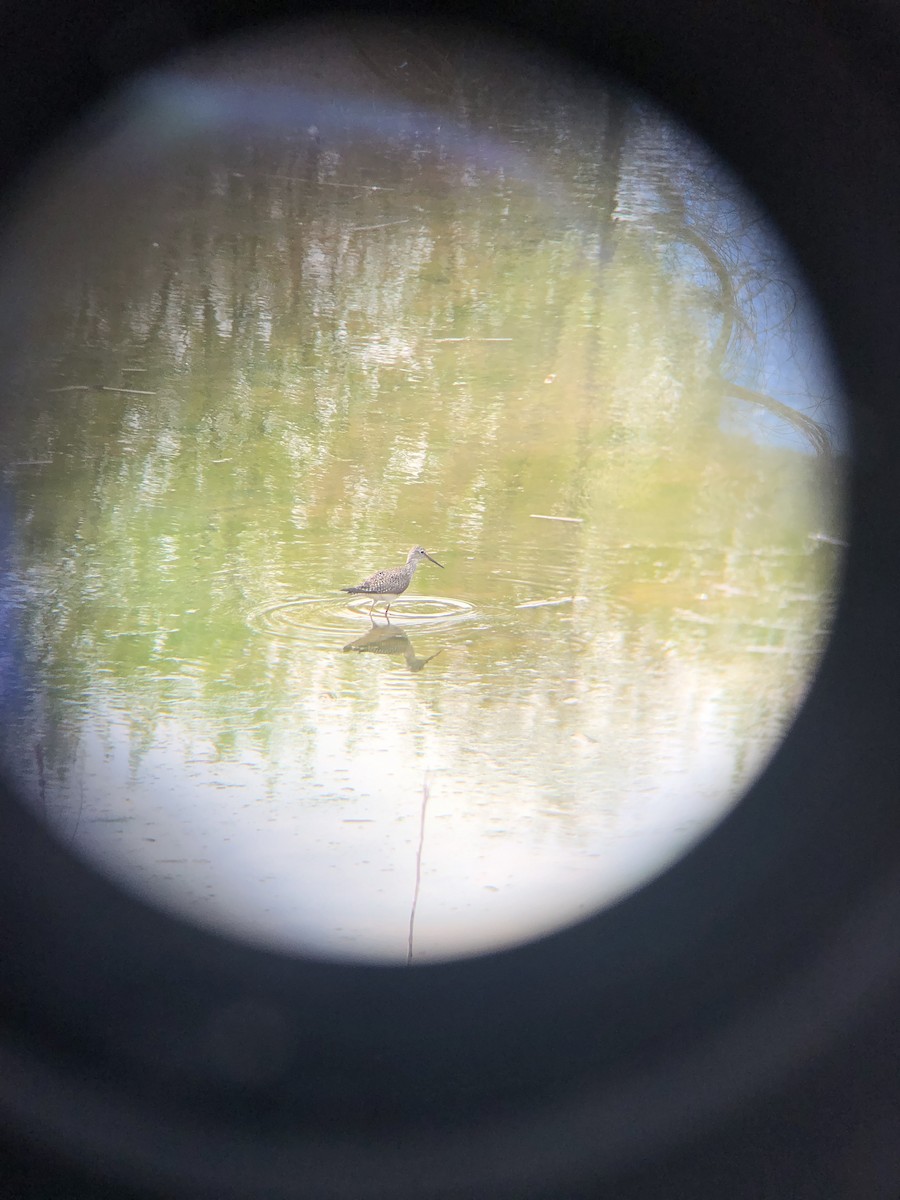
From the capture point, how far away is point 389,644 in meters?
1.47

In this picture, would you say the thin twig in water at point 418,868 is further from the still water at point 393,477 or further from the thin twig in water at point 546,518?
the thin twig in water at point 546,518

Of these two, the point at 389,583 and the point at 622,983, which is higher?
the point at 389,583

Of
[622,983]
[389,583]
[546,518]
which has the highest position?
[546,518]

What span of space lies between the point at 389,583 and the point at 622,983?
0.75 meters

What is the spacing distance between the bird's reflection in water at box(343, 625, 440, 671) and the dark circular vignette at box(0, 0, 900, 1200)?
0.55 meters

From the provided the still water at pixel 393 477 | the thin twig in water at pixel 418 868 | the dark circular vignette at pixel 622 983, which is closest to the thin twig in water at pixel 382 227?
the still water at pixel 393 477

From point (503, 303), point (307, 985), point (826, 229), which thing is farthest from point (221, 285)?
point (307, 985)

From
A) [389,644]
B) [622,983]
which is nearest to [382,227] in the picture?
[389,644]

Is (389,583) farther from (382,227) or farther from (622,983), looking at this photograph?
(622,983)

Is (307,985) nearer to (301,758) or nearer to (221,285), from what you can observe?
(301,758)

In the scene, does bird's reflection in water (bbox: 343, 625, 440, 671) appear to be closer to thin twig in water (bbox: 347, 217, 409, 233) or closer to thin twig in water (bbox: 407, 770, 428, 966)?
thin twig in water (bbox: 407, 770, 428, 966)

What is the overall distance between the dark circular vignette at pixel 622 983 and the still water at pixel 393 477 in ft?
0.40

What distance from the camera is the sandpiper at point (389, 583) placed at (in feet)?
4.85

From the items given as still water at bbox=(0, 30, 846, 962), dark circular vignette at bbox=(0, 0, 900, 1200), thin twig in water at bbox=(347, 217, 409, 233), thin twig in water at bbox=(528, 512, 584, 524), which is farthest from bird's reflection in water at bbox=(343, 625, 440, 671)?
thin twig in water at bbox=(347, 217, 409, 233)
